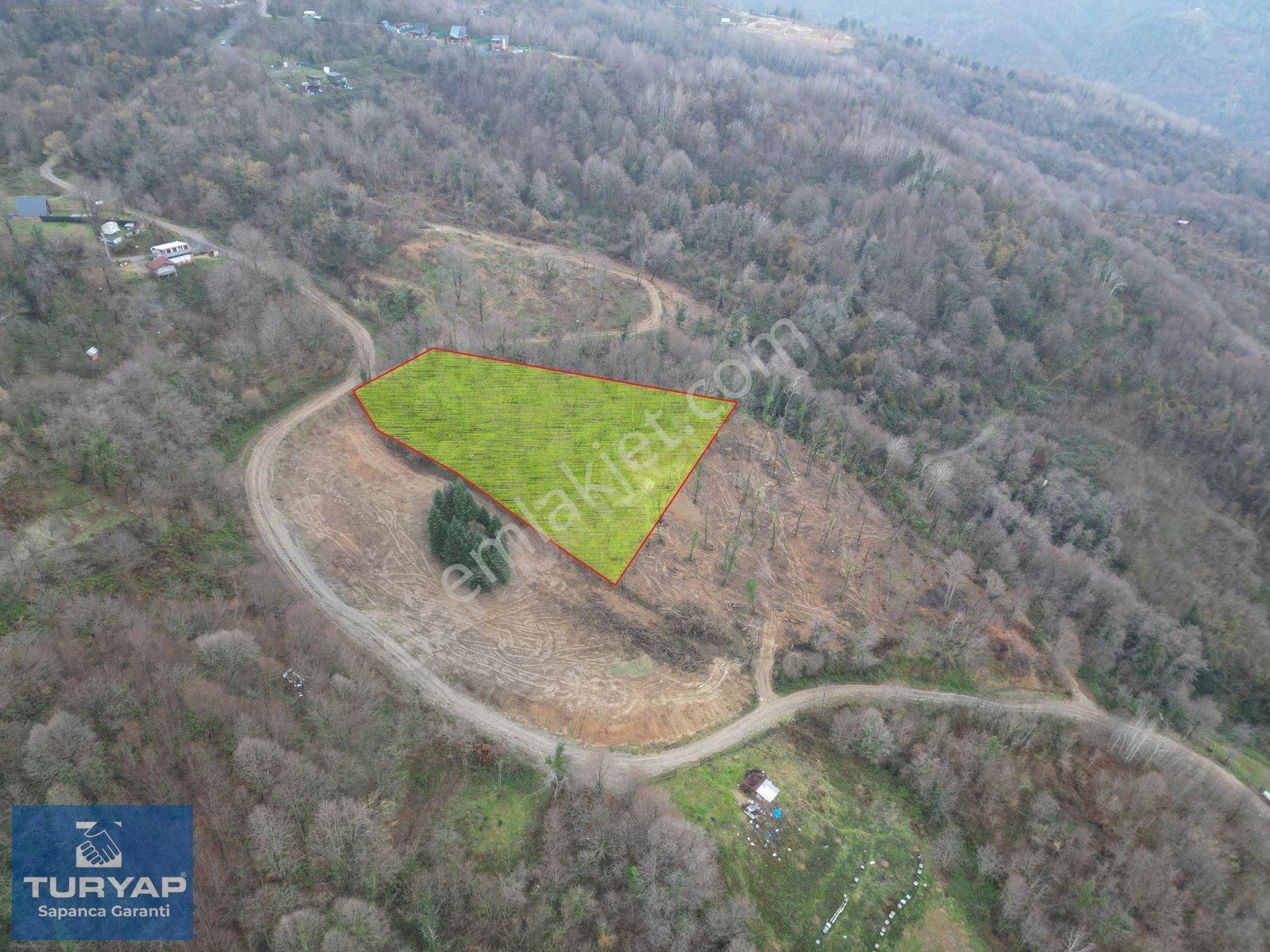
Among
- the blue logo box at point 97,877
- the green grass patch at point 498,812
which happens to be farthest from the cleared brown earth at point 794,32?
the blue logo box at point 97,877

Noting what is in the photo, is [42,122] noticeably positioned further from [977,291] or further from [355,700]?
[977,291]

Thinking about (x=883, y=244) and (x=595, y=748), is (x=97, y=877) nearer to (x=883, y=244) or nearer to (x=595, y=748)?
(x=595, y=748)

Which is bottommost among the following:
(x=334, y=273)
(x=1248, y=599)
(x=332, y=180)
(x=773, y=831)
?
(x=773, y=831)

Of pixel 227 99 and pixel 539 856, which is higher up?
pixel 227 99

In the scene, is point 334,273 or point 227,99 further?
point 227,99

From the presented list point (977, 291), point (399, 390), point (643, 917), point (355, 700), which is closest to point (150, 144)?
point (399, 390)

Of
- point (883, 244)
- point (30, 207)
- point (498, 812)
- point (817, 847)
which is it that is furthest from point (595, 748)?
point (883, 244)

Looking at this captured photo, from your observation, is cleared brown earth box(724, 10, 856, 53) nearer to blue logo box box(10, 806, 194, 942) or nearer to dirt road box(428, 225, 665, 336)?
dirt road box(428, 225, 665, 336)
